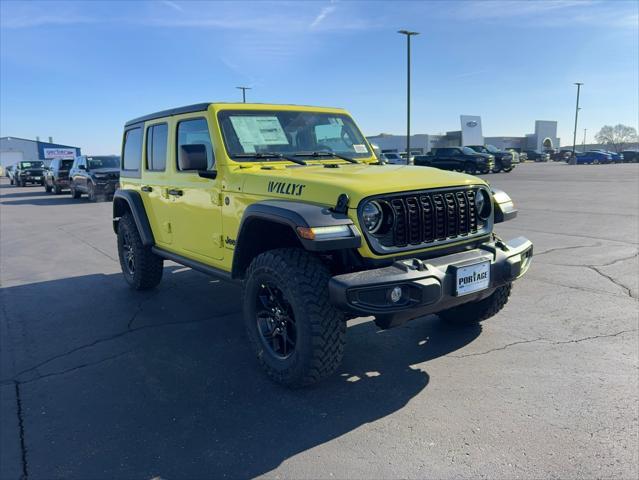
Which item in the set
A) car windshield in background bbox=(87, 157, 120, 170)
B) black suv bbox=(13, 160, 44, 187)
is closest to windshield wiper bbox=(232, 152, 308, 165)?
car windshield in background bbox=(87, 157, 120, 170)

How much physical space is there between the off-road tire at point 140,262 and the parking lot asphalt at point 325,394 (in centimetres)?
18

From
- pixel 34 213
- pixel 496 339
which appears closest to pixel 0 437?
pixel 496 339

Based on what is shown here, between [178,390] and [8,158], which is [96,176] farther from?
[8,158]

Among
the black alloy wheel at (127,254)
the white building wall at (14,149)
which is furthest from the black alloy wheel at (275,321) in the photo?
the white building wall at (14,149)

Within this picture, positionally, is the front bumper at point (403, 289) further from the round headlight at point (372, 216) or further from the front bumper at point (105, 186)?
the front bumper at point (105, 186)

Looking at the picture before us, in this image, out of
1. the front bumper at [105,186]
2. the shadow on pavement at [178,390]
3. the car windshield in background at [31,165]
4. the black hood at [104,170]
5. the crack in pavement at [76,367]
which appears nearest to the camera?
the shadow on pavement at [178,390]

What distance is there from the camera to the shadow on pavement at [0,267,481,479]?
106 inches

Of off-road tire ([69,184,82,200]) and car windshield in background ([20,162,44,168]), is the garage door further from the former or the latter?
off-road tire ([69,184,82,200])

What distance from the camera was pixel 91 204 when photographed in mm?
17484

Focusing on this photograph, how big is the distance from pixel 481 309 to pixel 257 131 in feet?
8.22

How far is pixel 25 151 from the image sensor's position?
60.0m

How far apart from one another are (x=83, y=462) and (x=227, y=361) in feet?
4.50

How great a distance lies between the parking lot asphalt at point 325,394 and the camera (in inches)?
103

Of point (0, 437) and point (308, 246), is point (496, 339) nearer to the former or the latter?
point (308, 246)
